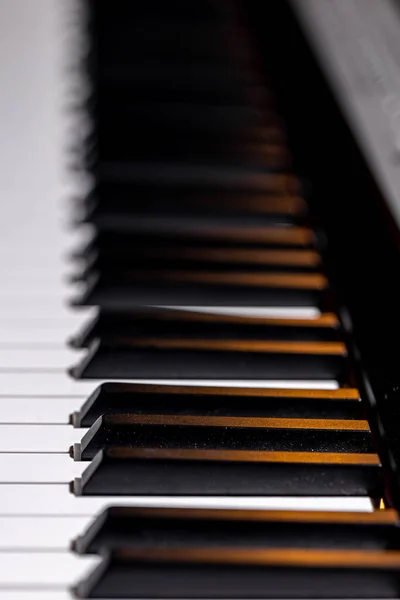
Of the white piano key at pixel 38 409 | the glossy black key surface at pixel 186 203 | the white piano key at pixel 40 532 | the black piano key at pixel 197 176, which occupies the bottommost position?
the white piano key at pixel 40 532

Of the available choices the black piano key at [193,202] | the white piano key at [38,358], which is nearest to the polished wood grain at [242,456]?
the white piano key at [38,358]

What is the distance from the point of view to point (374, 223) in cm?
140

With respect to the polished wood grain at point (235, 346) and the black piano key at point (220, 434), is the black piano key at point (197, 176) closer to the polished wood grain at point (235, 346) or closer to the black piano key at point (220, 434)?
the polished wood grain at point (235, 346)

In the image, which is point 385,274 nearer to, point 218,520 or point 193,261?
point 193,261

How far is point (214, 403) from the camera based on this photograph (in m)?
1.16

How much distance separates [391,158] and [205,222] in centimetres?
32

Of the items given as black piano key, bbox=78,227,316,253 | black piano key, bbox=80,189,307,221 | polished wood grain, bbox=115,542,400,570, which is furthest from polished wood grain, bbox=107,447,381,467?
black piano key, bbox=80,189,307,221

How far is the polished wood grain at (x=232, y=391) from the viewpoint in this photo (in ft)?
3.83

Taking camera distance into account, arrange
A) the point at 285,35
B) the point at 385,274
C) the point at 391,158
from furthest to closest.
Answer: the point at 285,35
the point at 391,158
the point at 385,274

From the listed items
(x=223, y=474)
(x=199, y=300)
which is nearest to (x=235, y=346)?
(x=199, y=300)

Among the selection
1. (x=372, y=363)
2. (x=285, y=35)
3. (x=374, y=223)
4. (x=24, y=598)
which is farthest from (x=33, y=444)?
(x=285, y=35)

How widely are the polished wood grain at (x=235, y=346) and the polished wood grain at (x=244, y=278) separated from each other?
0.53 ft

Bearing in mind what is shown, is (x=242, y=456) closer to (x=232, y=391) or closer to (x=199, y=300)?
(x=232, y=391)

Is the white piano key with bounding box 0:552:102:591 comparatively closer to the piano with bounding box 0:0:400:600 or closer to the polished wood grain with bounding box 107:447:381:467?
the piano with bounding box 0:0:400:600
